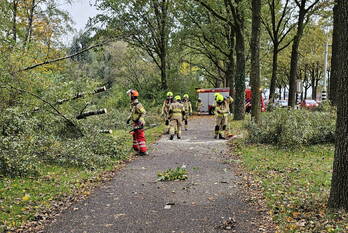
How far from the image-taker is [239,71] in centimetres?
2055

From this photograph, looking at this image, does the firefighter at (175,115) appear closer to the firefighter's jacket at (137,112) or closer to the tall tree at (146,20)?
the firefighter's jacket at (137,112)

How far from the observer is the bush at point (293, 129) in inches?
423

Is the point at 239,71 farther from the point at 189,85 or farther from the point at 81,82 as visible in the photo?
the point at 189,85

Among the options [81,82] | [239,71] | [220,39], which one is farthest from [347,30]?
[220,39]

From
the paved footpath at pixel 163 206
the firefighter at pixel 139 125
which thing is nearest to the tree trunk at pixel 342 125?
the paved footpath at pixel 163 206

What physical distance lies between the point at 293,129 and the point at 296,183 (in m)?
4.18

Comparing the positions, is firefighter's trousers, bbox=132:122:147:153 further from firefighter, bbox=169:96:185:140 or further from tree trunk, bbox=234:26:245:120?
tree trunk, bbox=234:26:245:120

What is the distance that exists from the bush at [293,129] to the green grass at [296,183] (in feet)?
1.29

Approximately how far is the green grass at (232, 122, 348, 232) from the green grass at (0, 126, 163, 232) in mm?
3690

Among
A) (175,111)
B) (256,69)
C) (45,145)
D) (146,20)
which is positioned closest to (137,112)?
(45,145)

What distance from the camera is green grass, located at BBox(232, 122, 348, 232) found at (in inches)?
182

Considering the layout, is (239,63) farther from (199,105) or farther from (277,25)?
(199,105)

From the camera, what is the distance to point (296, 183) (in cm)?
689

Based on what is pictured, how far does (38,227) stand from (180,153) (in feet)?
21.9
